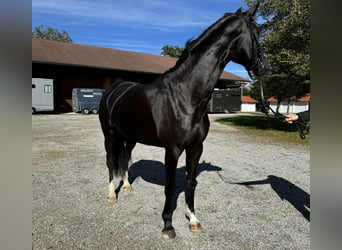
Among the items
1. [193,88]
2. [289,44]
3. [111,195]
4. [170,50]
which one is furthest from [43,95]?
[170,50]

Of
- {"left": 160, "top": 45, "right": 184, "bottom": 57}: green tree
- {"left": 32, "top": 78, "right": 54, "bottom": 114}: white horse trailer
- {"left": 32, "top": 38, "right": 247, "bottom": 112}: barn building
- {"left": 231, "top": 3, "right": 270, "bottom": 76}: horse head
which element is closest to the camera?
{"left": 231, "top": 3, "right": 270, "bottom": 76}: horse head

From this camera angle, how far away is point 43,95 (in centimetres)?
1983

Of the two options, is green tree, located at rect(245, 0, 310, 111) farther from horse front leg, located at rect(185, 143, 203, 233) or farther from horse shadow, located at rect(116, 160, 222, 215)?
horse front leg, located at rect(185, 143, 203, 233)

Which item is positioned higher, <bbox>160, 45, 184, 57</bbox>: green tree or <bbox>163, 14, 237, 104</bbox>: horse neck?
<bbox>160, 45, 184, 57</bbox>: green tree

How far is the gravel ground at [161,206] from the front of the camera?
2953 millimetres

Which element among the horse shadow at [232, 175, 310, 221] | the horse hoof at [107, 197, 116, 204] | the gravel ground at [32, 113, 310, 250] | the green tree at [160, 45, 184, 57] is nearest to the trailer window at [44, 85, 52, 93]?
the gravel ground at [32, 113, 310, 250]

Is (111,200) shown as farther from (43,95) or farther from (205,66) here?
(43,95)

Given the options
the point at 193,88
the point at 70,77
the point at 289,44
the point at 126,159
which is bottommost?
the point at 126,159

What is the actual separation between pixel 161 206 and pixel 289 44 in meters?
10.9

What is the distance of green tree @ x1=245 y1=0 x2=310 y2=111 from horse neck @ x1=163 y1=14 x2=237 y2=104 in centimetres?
813

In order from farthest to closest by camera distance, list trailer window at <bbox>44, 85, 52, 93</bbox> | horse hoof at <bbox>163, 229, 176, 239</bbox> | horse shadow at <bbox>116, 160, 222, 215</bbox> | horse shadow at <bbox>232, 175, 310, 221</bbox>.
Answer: trailer window at <bbox>44, 85, 52, 93</bbox>
horse shadow at <bbox>116, 160, 222, 215</bbox>
horse shadow at <bbox>232, 175, 310, 221</bbox>
horse hoof at <bbox>163, 229, 176, 239</bbox>

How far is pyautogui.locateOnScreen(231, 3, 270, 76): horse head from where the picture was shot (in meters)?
2.86

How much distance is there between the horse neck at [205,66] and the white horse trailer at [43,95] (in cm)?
1893
